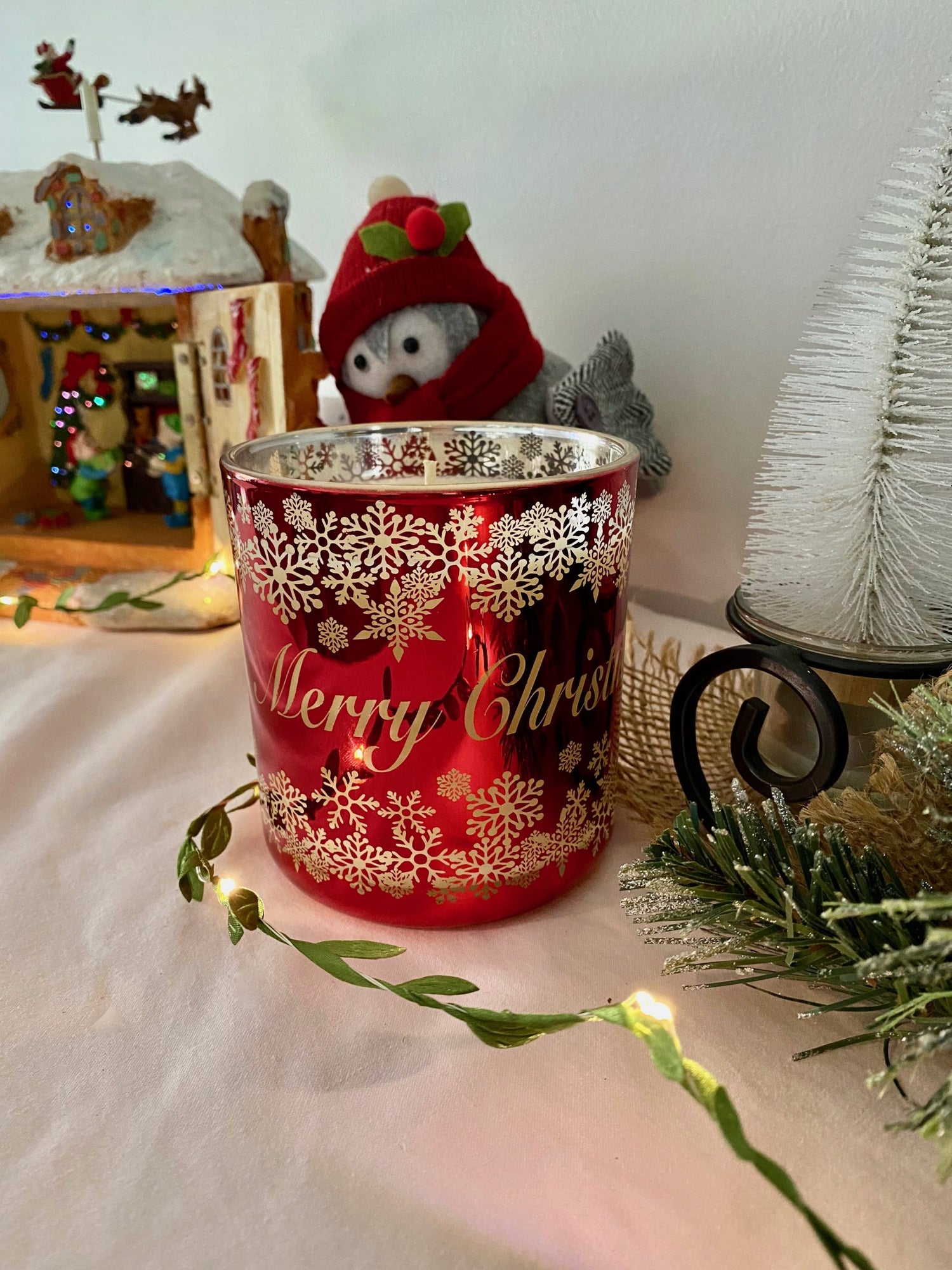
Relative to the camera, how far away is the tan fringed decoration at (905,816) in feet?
0.89

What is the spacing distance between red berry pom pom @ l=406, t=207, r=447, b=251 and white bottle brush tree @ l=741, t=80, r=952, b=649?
0.32m

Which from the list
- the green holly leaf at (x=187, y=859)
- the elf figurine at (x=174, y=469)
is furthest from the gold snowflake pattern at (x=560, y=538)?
the elf figurine at (x=174, y=469)

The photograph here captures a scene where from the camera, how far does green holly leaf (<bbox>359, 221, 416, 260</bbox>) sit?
62cm

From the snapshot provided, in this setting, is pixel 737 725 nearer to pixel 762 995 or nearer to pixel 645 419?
pixel 762 995

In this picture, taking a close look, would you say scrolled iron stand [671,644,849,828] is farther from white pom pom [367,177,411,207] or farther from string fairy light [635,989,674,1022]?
white pom pom [367,177,411,207]

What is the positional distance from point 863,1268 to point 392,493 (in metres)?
0.25

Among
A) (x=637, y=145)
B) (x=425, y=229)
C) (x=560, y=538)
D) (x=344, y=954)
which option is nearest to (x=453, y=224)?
(x=425, y=229)

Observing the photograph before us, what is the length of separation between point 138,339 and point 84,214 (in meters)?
0.22

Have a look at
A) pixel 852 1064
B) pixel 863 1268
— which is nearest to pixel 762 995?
pixel 852 1064

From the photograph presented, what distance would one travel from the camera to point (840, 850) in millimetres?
282

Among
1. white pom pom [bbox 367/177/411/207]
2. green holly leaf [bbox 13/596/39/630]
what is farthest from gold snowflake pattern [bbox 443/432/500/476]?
green holly leaf [bbox 13/596/39/630]

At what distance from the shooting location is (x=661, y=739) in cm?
48

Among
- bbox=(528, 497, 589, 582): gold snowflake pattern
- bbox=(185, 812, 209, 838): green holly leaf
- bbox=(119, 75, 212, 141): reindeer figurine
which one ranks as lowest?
bbox=(185, 812, 209, 838): green holly leaf

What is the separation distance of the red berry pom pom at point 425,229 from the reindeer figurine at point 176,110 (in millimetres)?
298
